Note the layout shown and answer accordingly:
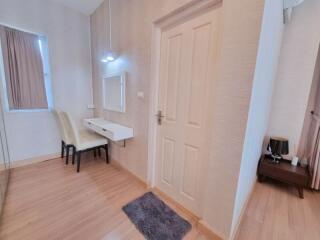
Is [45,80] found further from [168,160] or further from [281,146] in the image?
[281,146]

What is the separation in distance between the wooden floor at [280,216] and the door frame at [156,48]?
1214 mm

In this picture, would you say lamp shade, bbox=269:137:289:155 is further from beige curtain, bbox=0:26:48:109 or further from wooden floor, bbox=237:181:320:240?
beige curtain, bbox=0:26:48:109

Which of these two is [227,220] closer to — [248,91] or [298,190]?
[248,91]

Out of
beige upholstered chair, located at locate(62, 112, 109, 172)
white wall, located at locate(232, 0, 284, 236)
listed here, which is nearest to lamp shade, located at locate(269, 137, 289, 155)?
white wall, located at locate(232, 0, 284, 236)

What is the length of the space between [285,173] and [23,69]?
4.28 m

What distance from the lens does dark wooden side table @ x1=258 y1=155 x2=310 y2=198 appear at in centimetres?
190

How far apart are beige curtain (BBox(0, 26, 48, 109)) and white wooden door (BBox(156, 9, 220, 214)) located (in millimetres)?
2259

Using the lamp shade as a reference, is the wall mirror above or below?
above

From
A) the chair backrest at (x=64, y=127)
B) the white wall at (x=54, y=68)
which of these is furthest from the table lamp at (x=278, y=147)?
the white wall at (x=54, y=68)

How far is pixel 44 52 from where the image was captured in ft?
8.41

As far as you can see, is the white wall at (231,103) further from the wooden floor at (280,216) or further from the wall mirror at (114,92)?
the wall mirror at (114,92)

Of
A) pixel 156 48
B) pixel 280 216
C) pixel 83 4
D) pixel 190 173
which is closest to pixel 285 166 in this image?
pixel 280 216

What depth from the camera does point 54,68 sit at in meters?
2.65

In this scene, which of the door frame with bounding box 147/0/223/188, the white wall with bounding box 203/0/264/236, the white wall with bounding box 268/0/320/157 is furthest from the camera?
the white wall with bounding box 268/0/320/157
